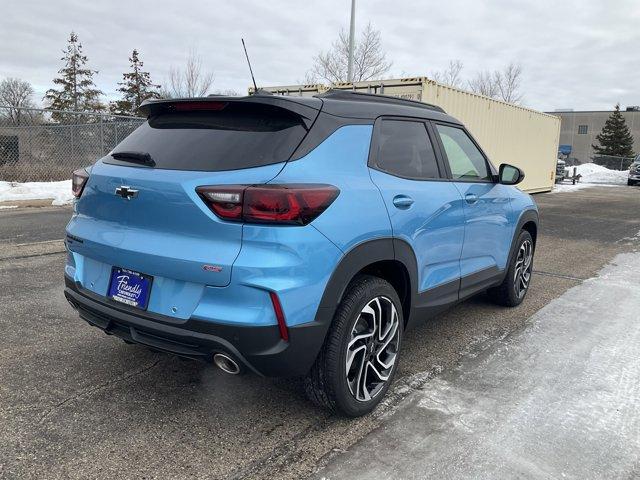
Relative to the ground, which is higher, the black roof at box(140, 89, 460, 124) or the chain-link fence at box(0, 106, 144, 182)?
the black roof at box(140, 89, 460, 124)

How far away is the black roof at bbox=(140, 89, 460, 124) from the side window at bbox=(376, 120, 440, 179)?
9cm

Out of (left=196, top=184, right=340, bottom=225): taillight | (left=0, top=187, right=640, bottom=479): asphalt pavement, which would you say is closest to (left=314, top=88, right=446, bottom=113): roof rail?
(left=196, top=184, right=340, bottom=225): taillight

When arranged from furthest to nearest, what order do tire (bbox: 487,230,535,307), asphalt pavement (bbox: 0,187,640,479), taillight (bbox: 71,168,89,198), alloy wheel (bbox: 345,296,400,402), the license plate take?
tire (bbox: 487,230,535,307) < taillight (bbox: 71,168,89,198) < alloy wheel (bbox: 345,296,400,402) < the license plate < asphalt pavement (bbox: 0,187,640,479)

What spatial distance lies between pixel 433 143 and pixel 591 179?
35263 mm

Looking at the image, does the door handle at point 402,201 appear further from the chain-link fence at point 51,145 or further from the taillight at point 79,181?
the chain-link fence at point 51,145

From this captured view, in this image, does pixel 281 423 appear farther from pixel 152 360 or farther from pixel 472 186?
pixel 472 186

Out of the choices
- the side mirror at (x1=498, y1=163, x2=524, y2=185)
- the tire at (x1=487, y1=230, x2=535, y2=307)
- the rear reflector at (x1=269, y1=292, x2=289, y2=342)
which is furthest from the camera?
the tire at (x1=487, y1=230, x2=535, y2=307)

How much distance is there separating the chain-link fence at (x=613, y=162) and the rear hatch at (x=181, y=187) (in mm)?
49289

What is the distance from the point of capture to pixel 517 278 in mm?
5066

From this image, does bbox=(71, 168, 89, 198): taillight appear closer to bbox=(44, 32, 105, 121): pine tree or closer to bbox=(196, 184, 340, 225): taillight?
bbox=(196, 184, 340, 225): taillight

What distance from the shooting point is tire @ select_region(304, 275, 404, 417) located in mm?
2699

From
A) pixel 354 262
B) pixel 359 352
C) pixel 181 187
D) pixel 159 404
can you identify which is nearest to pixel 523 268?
pixel 359 352

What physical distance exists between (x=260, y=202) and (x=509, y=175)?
8.90 feet

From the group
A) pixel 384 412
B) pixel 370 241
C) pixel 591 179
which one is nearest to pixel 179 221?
pixel 370 241
